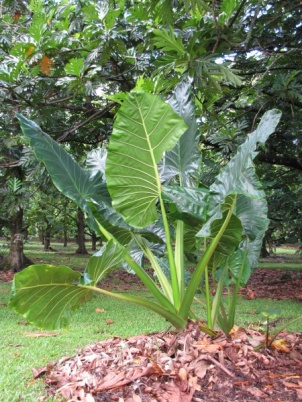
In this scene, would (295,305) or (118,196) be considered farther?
(295,305)

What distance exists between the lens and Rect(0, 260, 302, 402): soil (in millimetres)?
2260

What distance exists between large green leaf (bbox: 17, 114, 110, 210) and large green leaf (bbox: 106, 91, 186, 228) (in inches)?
17.0

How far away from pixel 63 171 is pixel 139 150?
2.32ft

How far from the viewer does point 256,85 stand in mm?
4305

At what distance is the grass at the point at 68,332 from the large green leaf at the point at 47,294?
466 mm

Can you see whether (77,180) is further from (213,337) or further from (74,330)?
(74,330)

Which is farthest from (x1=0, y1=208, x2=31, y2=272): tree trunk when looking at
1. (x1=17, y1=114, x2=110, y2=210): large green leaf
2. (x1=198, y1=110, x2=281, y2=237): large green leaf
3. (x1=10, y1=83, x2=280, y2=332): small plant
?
(x1=198, y1=110, x2=281, y2=237): large green leaf

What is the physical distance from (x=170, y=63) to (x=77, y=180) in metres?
1.02

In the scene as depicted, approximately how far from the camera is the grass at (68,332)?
2.74 metres

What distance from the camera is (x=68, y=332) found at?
4.30m

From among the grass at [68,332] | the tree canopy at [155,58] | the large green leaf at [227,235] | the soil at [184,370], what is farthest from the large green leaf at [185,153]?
the grass at [68,332]

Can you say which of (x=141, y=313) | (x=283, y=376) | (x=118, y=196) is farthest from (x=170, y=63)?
(x=141, y=313)

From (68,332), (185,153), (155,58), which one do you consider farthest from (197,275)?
(155,58)

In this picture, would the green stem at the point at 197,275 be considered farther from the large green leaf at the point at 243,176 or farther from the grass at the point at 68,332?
the grass at the point at 68,332
